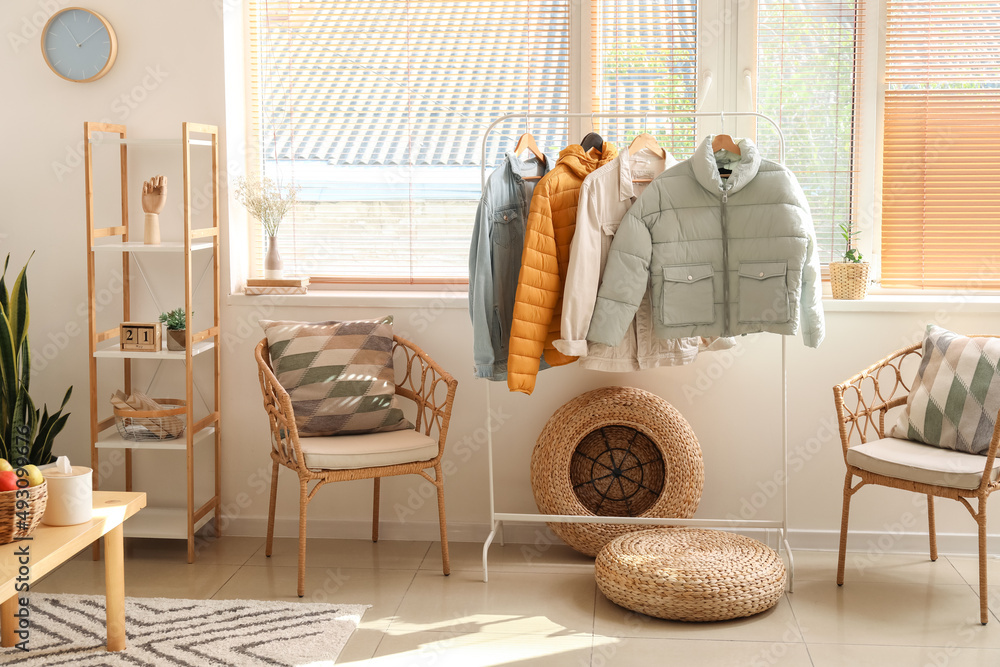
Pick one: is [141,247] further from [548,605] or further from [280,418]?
[548,605]

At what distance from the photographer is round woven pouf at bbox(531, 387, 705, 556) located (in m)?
3.26

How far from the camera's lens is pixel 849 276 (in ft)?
11.1

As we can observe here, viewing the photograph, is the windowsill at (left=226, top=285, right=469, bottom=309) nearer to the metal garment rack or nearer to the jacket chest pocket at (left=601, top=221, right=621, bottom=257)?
the metal garment rack

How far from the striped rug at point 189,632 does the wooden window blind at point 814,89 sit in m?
2.28

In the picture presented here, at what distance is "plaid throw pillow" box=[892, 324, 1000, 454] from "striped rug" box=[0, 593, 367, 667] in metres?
1.94

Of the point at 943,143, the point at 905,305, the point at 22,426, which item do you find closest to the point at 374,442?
the point at 22,426

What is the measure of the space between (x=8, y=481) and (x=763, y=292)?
213 centimetres

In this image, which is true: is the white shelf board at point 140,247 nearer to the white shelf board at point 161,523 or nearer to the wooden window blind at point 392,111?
the wooden window blind at point 392,111

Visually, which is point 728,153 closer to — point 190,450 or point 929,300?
point 929,300

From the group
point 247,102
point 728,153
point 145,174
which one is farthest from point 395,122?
point 728,153

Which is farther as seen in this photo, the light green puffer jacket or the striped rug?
the light green puffer jacket

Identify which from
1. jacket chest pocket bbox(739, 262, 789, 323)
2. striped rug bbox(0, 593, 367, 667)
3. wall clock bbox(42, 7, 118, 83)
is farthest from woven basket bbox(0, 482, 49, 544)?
jacket chest pocket bbox(739, 262, 789, 323)

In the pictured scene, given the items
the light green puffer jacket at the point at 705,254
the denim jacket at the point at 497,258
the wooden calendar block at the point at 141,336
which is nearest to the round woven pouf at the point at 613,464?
the denim jacket at the point at 497,258

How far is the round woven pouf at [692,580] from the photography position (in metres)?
2.74
